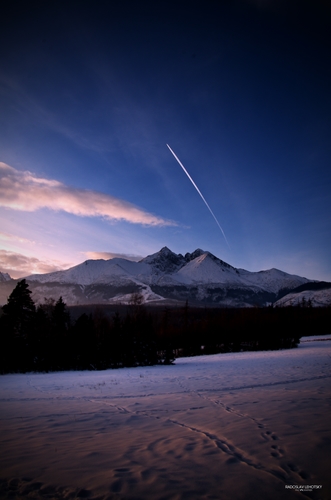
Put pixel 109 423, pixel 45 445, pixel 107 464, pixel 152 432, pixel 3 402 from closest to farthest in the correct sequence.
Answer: pixel 107 464
pixel 45 445
pixel 152 432
pixel 109 423
pixel 3 402

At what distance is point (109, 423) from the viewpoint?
935cm

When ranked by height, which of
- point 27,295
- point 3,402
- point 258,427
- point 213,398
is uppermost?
point 27,295

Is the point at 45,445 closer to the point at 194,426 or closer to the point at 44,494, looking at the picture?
the point at 44,494

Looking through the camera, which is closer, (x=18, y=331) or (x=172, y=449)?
(x=172, y=449)

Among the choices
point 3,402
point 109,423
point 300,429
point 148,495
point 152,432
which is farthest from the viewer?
point 3,402

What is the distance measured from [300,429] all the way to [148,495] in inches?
205

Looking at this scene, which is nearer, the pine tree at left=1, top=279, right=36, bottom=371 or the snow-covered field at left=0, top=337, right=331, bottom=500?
the snow-covered field at left=0, top=337, right=331, bottom=500

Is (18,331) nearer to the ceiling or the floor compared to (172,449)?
nearer to the floor

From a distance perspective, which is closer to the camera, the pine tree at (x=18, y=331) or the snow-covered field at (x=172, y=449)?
the snow-covered field at (x=172, y=449)

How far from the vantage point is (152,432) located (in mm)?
8180

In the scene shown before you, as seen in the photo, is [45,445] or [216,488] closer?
[216,488]

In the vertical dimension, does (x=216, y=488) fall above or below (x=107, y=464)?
above

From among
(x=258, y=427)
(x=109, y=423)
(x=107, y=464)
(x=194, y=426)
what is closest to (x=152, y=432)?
(x=194, y=426)

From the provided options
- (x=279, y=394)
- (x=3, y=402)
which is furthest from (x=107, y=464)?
(x=3, y=402)
